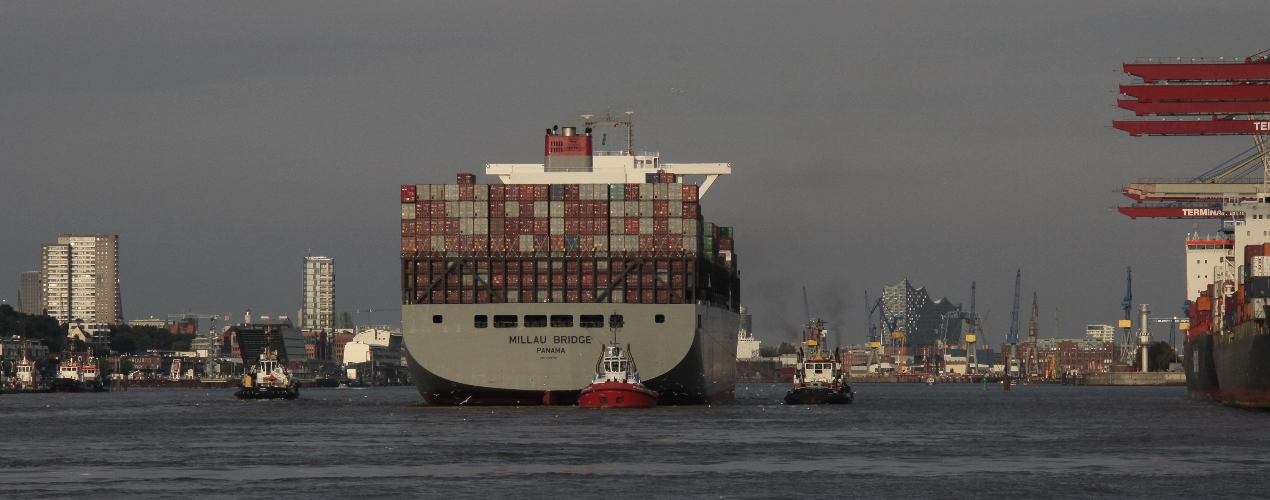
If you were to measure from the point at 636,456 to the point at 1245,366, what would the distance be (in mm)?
40507

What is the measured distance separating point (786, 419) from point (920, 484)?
34.7 meters

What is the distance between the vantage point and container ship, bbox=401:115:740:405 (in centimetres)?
8288

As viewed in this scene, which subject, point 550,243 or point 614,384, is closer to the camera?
point 614,384

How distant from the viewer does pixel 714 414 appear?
81125 mm

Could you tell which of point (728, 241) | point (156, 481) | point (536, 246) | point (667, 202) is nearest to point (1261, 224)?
point (728, 241)

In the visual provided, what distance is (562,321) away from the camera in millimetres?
83000

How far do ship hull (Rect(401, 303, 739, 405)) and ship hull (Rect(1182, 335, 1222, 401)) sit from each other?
3468 cm

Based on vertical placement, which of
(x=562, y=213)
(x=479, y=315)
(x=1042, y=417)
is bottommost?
(x=1042, y=417)

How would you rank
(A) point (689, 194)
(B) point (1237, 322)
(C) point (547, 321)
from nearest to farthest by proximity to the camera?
1. (C) point (547, 321)
2. (B) point (1237, 322)
3. (A) point (689, 194)

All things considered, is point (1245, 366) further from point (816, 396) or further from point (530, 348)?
point (530, 348)

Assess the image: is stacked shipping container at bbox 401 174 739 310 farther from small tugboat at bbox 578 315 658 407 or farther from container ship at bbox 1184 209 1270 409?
container ship at bbox 1184 209 1270 409

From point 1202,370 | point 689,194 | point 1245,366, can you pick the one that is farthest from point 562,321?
point 1202,370

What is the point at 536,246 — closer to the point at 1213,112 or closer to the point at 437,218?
the point at 437,218

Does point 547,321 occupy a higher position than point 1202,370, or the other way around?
point 547,321
